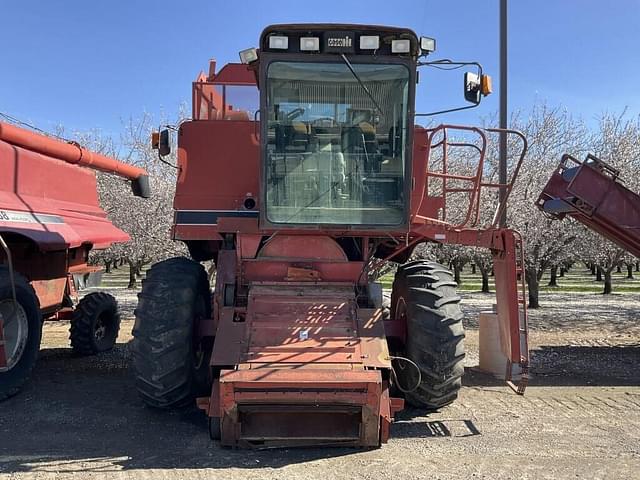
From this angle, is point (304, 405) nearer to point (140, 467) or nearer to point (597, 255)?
point (140, 467)

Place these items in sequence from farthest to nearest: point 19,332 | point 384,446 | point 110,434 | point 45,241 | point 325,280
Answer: point 45,241, point 19,332, point 325,280, point 110,434, point 384,446

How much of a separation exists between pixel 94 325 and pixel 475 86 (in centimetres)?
645

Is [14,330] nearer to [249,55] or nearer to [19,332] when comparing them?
[19,332]

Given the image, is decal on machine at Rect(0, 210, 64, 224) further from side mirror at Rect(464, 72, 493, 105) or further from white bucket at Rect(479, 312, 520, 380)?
white bucket at Rect(479, 312, 520, 380)

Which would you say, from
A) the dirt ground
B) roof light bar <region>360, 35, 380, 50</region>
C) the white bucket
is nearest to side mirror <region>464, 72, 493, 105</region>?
roof light bar <region>360, 35, 380, 50</region>

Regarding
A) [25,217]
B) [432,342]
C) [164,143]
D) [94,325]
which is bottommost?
[94,325]

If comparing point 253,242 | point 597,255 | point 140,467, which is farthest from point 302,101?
point 597,255

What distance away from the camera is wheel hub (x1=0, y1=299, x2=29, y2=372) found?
20.8ft

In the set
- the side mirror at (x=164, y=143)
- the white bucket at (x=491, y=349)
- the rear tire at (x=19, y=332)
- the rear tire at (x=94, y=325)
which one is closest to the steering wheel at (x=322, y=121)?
the side mirror at (x=164, y=143)

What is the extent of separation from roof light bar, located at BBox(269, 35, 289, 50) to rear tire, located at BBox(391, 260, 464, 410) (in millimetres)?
2395

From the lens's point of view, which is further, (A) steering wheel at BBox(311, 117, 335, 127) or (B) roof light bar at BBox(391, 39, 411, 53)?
(A) steering wheel at BBox(311, 117, 335, 127)

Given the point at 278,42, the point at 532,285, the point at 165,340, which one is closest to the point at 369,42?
the point at 278,42

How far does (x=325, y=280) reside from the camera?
5.81 m

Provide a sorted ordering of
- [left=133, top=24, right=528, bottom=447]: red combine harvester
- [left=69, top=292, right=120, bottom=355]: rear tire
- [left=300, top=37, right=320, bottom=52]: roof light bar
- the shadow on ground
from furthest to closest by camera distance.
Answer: [left=69, top=292, right=120, bottom=355]: rear tire
[left=300, top=37, right=320, bottom=52]: roof light bar
[left=133, top=24, right=528, bottom=447]: red combine harvester
the shadow on ground
